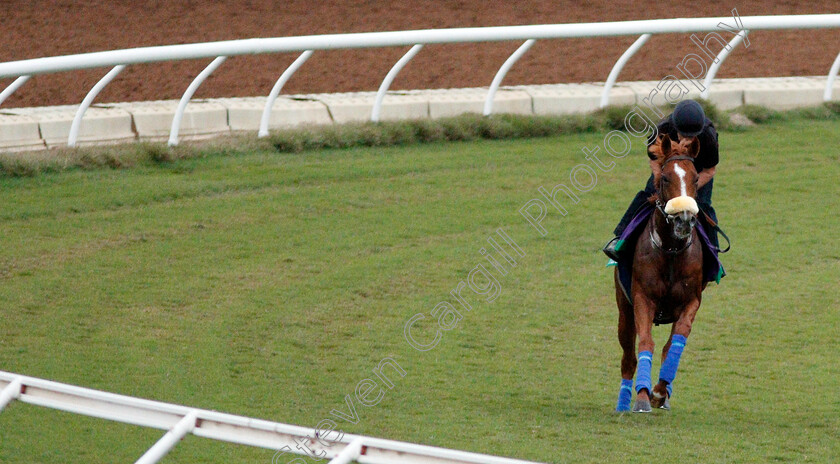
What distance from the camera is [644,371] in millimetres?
5207

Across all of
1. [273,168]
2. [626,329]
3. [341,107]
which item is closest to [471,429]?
[626,329]

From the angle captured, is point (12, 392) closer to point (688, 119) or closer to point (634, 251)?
point (634, 251)

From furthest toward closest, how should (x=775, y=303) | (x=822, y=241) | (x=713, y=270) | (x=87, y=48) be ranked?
(x=87, y=48)
(x=822, y=241)
(x=775, y=303)
(x=713, y=270)

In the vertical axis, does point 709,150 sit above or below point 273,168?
below

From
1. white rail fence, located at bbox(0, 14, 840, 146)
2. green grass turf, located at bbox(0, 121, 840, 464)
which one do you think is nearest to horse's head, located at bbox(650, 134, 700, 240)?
green grass turf, located at bbox(0, 121, 840, 464)

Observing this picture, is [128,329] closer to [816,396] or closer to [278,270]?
[278,270]

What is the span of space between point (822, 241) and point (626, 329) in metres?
3.03

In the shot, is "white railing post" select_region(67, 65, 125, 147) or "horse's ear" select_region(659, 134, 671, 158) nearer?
"horse's ear" select_region(659, 134, 671, 158)

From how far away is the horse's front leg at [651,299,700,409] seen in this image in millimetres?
5184

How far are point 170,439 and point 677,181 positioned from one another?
2.55m

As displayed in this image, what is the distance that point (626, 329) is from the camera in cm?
564

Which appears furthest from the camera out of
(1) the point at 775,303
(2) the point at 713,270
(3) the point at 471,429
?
(1) the point at 775,303

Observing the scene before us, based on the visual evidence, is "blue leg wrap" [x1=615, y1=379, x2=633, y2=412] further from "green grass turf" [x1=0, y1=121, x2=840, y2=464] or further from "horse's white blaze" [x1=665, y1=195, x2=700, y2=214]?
"horse's white blaze" [x1=665, y1=195, x2=700, y2=214]

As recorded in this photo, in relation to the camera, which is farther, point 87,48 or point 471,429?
point 87,48
